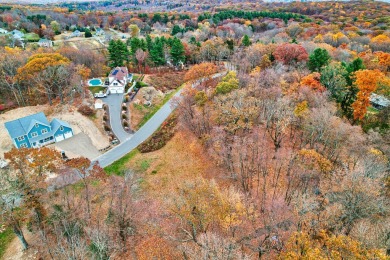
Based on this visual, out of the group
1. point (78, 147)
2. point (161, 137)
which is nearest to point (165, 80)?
point (161, 137)

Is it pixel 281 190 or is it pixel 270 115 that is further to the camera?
pixel 270 115

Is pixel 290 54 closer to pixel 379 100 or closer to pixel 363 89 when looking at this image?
pixel 379 100

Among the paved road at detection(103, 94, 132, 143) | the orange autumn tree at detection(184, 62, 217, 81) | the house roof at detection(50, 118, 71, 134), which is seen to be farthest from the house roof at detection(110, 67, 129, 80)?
the house roof at detection(50, 118, 71, 134)

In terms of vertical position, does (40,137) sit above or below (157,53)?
below

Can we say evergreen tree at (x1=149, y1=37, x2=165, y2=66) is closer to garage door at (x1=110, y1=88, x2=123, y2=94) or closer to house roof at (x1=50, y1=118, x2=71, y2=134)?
garage door at (x1=110, y1=88, x2=123, y2=94)

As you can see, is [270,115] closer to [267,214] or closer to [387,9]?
[267,214]

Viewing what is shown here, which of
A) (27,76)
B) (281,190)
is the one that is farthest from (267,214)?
(27,76)
